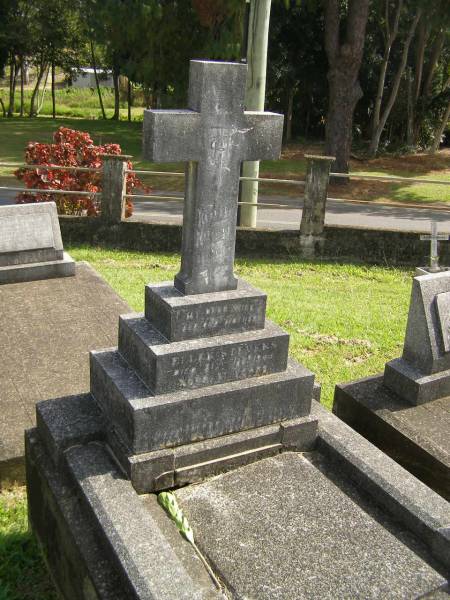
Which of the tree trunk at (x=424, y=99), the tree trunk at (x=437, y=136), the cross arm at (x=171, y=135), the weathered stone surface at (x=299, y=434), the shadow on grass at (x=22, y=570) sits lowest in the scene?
the shadow on grass at (x=22, y=570)

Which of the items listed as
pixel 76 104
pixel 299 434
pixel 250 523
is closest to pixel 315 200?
pixel 299 434

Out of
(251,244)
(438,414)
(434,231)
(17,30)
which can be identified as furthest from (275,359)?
(17,30)

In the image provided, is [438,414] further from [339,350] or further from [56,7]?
[56,7]

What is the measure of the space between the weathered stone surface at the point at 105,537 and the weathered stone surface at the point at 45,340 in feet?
2.37

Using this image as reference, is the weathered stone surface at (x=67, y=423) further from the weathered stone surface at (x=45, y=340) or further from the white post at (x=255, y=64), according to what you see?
the white post at (x=255, y=64)

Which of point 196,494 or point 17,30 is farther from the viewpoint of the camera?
point 17,30

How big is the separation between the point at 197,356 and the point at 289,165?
69.0ft

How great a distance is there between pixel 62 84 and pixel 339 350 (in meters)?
47.6

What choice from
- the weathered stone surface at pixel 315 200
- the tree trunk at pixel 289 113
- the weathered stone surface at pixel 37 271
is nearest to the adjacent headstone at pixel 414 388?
the weathered stone surface at pixel 37 271

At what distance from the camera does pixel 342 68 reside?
17.7m

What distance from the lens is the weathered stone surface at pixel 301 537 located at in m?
3.12

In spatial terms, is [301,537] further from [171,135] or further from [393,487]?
[171,135]

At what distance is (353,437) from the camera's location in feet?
13.3

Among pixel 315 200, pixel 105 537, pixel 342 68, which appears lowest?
pixel 105 537
